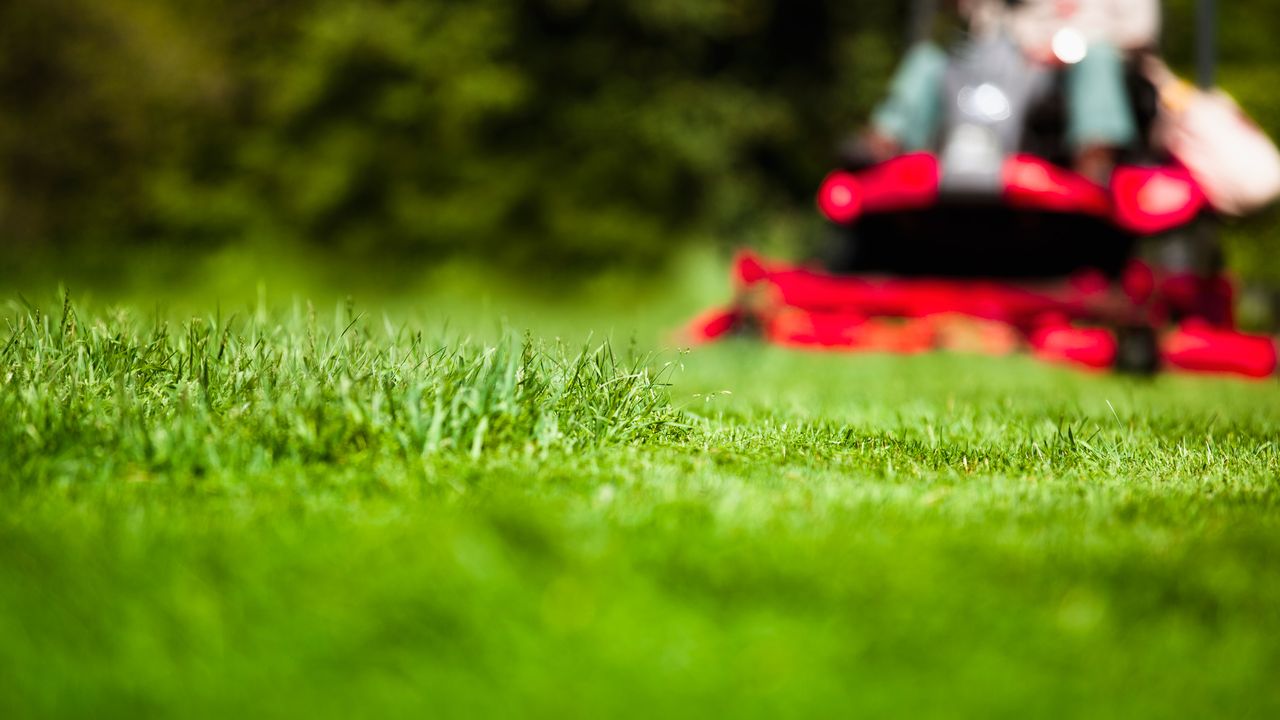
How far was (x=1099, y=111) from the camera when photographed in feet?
16.6

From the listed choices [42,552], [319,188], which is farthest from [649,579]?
[319,188]

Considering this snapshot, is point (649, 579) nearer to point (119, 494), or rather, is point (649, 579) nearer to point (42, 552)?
point (42, 552)

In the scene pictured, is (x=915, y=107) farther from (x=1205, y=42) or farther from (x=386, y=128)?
(x=386, y=128)

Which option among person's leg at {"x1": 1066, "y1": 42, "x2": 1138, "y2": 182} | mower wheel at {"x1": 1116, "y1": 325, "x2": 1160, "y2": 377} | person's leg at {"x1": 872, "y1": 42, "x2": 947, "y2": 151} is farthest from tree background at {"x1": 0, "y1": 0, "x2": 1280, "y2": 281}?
mower wheel at {"x1": 1116, "y1": 325, "x2": 1160, "y2": 377}

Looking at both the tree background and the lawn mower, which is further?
the tree background

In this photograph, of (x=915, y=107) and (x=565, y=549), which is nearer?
(x=565, y=549)

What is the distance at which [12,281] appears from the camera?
8727mm

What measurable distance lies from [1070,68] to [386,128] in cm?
763

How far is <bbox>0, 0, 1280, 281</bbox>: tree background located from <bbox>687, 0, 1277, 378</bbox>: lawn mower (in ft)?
19.0

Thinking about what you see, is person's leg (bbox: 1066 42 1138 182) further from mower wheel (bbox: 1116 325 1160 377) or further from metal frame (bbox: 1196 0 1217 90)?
metal frame (bbox: 1196 0 1217 90)

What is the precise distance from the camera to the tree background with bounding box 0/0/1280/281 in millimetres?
10453

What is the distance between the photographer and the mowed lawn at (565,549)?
1.11 m

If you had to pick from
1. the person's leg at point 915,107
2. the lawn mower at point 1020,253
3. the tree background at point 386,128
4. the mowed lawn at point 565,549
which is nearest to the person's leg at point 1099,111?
the lawn mower at point 1020,253

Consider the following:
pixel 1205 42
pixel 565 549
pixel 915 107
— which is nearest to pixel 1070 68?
pixel 915 107
